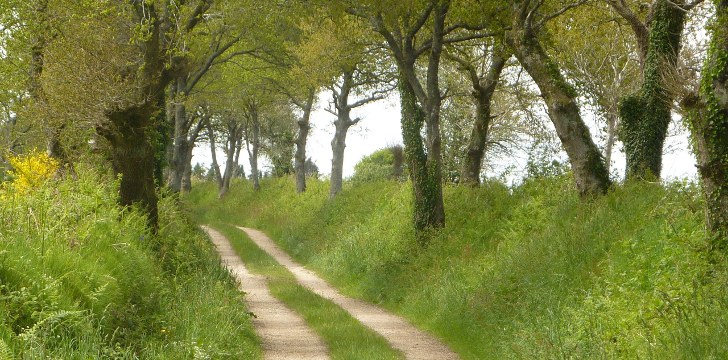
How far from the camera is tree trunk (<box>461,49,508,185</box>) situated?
Result: 966 inches

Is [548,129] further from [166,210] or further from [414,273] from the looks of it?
[166,210]

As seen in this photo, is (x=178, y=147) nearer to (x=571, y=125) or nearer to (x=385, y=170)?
(x=571, y=125)

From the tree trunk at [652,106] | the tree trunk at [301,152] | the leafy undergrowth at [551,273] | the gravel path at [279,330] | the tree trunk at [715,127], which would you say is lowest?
the gravel path at [279,330]

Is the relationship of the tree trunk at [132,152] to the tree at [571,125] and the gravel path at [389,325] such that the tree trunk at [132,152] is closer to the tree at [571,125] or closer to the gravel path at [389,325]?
the gravel path at [389,325]

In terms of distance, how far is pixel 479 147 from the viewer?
25234 millimetres

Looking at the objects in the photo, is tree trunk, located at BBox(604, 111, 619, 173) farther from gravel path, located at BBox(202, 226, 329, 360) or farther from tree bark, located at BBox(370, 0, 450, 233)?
gravel path, located at BBox(202, 226, 329, 360)

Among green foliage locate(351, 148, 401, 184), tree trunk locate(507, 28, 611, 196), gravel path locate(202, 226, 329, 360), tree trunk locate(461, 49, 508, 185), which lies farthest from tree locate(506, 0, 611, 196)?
green foliage locate(351, 148, 401, 184)

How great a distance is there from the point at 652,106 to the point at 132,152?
10.3 meters

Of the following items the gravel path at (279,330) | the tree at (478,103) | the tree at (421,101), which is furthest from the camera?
the tree at (478,103)

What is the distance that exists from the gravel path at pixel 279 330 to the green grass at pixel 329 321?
0.58 feet

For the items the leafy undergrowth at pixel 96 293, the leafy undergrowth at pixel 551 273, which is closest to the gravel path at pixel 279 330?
the leafy undergrowth at pixel 96 293

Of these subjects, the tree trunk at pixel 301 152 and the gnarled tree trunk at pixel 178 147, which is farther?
the tree trunk at pixel 301 152

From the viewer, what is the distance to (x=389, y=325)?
56.3ft

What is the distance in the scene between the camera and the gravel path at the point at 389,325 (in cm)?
1431
